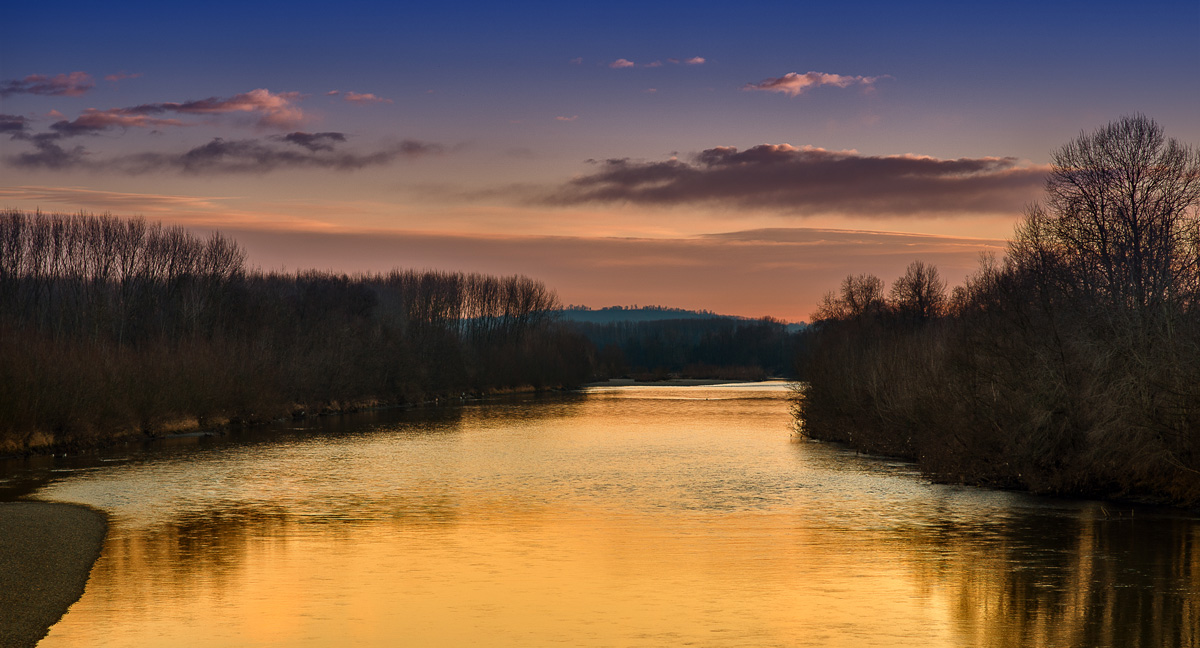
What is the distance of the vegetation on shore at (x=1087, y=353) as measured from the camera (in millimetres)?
21938

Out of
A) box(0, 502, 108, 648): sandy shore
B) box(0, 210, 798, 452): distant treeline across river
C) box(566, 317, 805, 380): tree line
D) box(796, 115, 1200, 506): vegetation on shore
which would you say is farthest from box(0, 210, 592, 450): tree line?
box(566, 317, 805, 380): tree line

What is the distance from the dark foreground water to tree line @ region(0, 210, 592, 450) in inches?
235

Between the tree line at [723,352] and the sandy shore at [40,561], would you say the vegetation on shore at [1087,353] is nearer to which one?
Result: the sandy shore at [40,561]

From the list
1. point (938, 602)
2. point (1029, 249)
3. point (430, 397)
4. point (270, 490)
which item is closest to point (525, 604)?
point (938, 602)

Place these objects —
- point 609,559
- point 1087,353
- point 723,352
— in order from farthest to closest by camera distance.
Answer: point 723,352
point 1087,353
point 609,559

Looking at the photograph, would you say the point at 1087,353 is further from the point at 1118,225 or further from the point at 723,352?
the point at 723,352

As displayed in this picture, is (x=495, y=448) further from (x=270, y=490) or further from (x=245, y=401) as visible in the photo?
(x=245, y=401)

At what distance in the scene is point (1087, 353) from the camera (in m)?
23.9

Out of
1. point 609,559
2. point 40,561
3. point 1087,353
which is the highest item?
point 1087,353

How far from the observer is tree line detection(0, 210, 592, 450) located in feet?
125

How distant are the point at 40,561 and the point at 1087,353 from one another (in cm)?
2320

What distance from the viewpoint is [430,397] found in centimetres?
8312

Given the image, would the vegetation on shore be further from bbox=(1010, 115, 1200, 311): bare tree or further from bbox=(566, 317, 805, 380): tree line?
bbox=(566, 317, 805, 380): tree line

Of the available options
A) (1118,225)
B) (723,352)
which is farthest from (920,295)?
(723,352)
